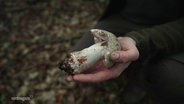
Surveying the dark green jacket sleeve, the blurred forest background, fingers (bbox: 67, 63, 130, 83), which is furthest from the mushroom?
the blurred forest background

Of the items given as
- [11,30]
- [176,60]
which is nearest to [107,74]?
[176,60]

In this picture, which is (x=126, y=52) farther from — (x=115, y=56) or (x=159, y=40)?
(x=159, y=40)

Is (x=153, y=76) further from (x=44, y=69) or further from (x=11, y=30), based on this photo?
(x=11, y=30)

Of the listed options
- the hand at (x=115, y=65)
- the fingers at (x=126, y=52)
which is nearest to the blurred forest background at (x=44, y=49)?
the hand at (x=115, y=65)

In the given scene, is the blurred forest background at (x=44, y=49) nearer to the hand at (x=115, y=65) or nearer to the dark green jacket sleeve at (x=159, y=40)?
the hand at (x=115, y=65)

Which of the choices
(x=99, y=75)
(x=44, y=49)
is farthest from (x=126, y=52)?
(x=44, y=49)
